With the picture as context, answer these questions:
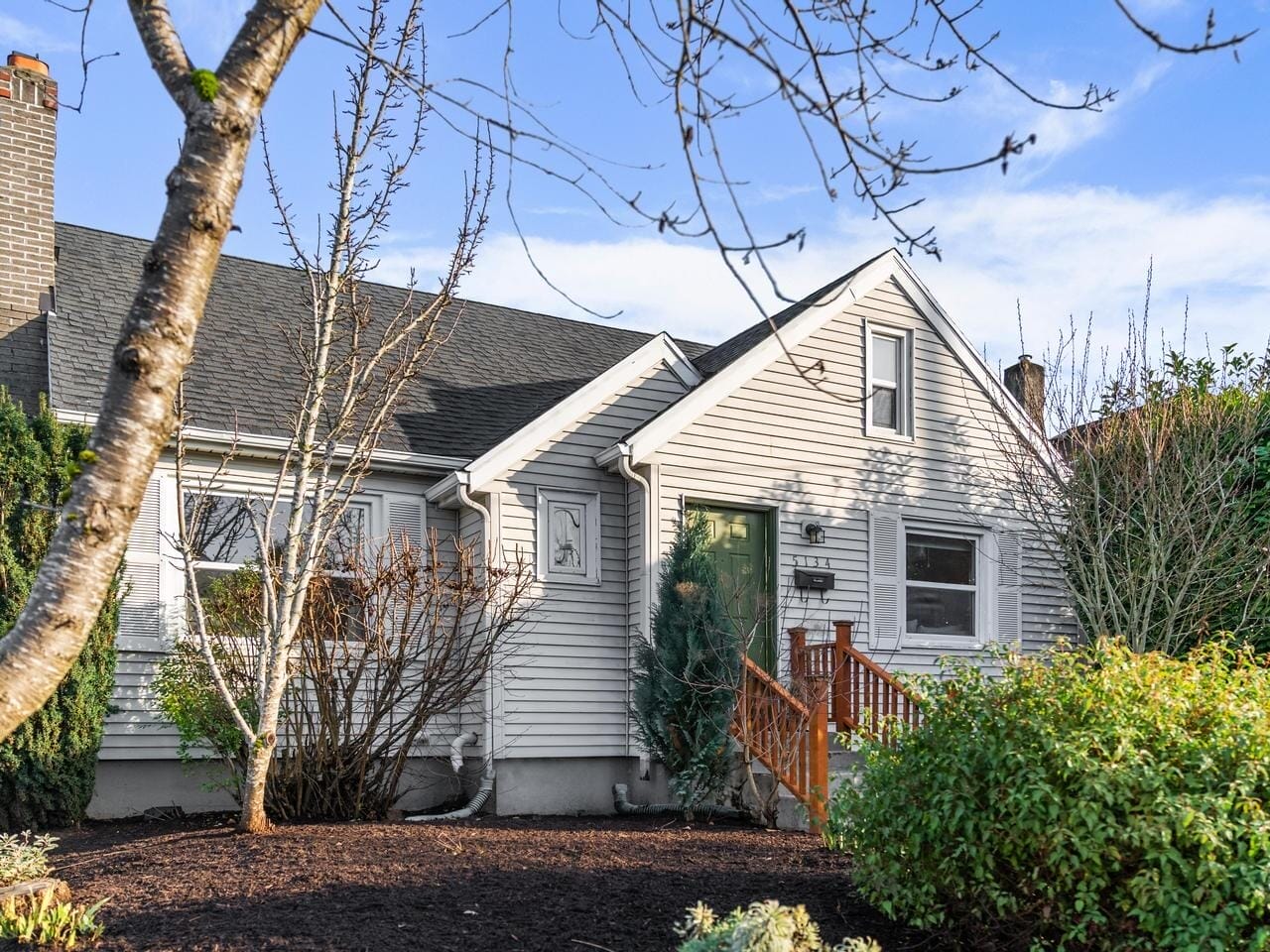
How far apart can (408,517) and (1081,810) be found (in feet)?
22.6

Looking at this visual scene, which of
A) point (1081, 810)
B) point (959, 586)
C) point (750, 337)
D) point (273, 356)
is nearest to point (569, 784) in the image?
point (959, 586)

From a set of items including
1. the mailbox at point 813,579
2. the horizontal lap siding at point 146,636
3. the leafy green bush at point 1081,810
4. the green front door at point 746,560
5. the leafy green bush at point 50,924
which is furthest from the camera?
the mailbox at point 813,579

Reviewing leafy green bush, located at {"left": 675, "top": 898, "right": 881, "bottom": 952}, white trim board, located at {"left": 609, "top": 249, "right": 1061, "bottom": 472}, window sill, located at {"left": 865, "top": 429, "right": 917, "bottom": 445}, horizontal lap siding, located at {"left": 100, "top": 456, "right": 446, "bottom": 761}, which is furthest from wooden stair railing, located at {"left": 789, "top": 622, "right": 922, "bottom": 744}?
horizontal lap siding, located at {"left": 100, "top": 456, "right": 446, "bottom": 761}

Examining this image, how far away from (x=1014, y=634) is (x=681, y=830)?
5390 millimetres

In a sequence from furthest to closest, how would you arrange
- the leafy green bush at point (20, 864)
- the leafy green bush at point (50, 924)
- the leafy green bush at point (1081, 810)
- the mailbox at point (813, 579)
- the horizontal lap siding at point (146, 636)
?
the mailbox at point (813, 579), the horizontal lap siding at point (146, 636), the leafy green bush at point (20, 864), the leafy green bush at point (50, 924), the leafy green bush at point (1081, 810)

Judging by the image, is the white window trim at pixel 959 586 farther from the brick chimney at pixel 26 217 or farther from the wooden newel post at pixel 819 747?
the brick chimney at pixel 26 217

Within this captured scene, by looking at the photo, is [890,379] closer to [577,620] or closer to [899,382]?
[899,382]

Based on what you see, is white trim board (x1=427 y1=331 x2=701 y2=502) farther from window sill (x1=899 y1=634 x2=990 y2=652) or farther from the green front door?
window sill (x1=899 y1=634 x2=990 y2=652)

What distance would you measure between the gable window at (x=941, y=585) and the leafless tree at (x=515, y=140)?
8.05 m

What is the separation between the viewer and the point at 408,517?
33.9 feet

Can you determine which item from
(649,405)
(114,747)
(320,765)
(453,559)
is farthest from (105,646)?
(649,405)

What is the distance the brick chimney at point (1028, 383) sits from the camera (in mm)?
13797

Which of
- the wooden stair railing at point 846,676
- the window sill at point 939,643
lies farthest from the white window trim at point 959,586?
the wooden stair railing at point 846,676

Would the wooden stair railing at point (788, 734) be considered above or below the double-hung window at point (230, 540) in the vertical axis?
below
